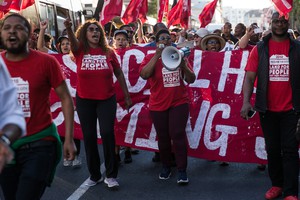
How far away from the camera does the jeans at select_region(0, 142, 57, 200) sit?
3217 millimetres

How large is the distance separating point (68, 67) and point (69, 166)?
133 cm

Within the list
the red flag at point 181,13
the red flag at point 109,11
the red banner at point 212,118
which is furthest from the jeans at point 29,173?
the red flag at point 181,13

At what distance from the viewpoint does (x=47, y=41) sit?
8531 mm

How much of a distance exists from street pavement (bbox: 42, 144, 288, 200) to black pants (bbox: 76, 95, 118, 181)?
31 cm

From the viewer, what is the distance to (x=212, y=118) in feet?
20.4

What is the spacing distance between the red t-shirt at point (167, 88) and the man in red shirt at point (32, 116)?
2.20 m

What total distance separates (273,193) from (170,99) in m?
1.44

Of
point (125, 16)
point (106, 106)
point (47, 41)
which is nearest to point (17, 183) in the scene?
point (106, 106)

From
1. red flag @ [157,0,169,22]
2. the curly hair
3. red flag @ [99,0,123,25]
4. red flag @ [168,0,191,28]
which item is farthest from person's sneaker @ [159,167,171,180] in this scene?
red flag @ [157,0,169,22]

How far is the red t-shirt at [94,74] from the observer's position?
536 cm

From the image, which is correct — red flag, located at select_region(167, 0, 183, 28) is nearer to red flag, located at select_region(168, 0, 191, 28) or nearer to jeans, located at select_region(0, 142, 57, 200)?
red flag, located at select_region(168, 0, 191, 28)

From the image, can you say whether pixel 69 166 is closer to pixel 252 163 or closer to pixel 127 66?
pixel 127 66

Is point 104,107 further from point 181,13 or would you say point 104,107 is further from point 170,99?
point 181,13

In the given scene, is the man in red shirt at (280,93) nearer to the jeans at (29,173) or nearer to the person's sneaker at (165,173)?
the person's sneaker at (165,173)
